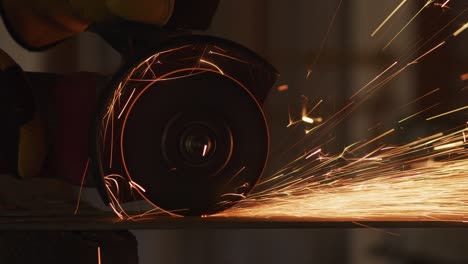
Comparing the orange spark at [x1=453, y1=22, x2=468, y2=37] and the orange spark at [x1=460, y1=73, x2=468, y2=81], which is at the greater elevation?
the orange spark at [x1=453, y1=22, x2=468, y2=37]

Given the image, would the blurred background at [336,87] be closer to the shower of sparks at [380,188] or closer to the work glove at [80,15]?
the shower of sparks at [380,188]

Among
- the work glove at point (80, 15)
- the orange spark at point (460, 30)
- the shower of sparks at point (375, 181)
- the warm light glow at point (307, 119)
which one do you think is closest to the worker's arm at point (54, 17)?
the work glove at point (80, 15)

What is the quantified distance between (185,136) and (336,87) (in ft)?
2.94

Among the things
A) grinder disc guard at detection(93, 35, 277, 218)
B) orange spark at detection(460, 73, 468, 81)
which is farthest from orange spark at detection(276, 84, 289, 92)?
grinder disc guard at detection(93, 35, 277, 218)

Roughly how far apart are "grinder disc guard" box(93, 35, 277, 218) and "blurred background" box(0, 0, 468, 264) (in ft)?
2.19

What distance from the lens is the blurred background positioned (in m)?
1.87

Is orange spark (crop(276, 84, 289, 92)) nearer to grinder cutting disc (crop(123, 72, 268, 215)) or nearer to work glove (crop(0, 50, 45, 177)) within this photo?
grinder cutting disc (crop(123, 72, 268, 215))

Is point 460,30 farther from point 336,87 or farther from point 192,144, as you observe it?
point 192,144

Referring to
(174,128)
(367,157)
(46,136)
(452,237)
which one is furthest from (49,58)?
(452,237)

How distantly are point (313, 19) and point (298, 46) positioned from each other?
0.10 meters

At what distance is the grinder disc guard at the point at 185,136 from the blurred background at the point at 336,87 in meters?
0.67

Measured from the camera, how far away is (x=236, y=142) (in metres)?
1.18

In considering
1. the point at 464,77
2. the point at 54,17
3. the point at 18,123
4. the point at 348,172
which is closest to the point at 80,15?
the point at 54,17

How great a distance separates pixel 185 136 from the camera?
1153 mm
